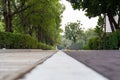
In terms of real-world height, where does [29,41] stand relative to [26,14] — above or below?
below

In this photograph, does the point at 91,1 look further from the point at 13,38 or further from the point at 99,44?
the point at 13,38

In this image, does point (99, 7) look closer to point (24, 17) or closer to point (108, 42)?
point (108, 42)

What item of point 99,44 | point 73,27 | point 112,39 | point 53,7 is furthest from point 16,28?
point 73,27

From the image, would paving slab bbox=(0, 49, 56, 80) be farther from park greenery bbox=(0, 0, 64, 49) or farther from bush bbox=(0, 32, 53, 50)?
park greenery bbox=(0, 0, 64, 49)

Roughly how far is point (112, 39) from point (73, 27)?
8221 cm

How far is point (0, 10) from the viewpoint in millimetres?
50719

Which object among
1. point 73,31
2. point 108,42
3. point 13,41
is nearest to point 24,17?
point 108,42

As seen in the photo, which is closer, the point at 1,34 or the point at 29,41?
the point at 1,34

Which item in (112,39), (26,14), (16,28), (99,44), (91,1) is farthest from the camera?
(16,28)

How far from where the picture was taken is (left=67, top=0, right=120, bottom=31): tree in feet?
147

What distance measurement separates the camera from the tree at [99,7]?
4484cm

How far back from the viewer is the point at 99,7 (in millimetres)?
46125

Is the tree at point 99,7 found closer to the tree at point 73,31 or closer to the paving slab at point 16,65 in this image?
the paving slab at point 16,65

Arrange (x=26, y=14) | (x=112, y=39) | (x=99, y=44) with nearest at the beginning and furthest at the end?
(x=112, y=39) → (x=99, y=44) → (x=26, y=14)
